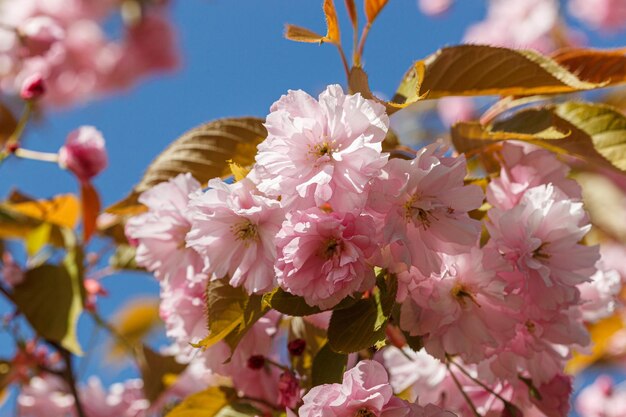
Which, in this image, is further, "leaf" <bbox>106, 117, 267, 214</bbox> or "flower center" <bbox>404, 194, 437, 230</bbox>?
"leaf" <bbox>106, 117, 267, 214</bbox>

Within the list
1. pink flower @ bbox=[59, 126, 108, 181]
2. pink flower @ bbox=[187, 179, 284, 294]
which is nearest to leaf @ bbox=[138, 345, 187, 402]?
pink flower @ bbox=[59, 126, 108, 181]

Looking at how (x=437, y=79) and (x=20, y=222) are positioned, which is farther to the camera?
(x=20, y=222)

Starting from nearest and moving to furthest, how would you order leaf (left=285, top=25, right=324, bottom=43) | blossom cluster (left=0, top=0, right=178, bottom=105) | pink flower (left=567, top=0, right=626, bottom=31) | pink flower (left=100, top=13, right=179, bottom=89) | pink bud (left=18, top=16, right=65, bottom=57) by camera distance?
leaf (left=285, top=25, right=324, bottom=43), pink bud (left=18, top=16, right=65, bottom=57), blossom cluster (left=0, top=0, right=178, bottom=105), pink flower (left=100, top=13, right=179, bottom=89), pink flower (left=567, top=0, right=626, bottom=31)

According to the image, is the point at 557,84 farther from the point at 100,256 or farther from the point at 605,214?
the point at 605,214

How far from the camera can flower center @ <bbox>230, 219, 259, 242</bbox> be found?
74cm

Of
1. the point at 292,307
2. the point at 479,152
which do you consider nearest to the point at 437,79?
the point at 479,152

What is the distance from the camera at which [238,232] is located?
742mm

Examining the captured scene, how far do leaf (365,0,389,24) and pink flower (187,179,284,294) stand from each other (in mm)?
276

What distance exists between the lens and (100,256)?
139 cm

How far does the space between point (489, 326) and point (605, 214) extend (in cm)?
158

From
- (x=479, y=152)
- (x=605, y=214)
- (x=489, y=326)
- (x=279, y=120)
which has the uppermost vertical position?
(x=279, y=120)

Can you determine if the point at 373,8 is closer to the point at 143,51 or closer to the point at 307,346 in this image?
the point at 307,346

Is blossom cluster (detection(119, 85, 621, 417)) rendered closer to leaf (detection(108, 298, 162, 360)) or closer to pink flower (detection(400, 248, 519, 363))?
pink flower (detection(400, 248, 519, 363))

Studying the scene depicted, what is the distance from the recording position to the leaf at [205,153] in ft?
2.92
